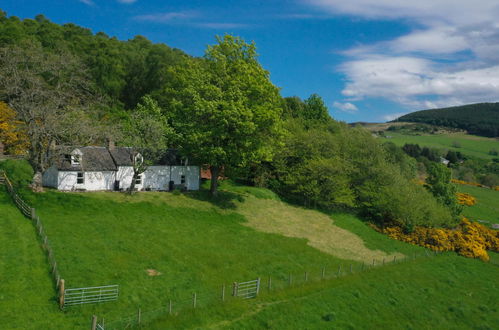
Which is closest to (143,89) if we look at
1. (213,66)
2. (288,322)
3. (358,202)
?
(213,66)

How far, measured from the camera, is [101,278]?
1013 inches

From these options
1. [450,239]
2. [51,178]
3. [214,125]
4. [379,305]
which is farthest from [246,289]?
[450,239]

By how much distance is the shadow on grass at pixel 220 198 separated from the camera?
48.5 m

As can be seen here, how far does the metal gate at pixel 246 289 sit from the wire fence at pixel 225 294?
69 mm

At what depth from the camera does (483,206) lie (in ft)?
280

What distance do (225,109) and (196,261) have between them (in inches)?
801

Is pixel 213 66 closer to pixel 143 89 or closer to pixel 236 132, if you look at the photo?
pixel 236 132

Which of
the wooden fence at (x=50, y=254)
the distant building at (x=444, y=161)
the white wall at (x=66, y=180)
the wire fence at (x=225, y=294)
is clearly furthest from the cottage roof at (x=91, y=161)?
the distant building at (x=444, y=161)

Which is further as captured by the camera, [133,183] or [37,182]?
[133,183]

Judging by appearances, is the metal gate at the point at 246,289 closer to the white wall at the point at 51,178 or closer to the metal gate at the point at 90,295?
the metal gate at the point at 90,295

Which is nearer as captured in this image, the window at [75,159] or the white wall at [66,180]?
the white wall at [66,180]

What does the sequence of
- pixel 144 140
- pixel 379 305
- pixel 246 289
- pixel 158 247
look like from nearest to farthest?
pixel 246 289 < pixel 379 305 < pixel 158 247 < pixel 144 140

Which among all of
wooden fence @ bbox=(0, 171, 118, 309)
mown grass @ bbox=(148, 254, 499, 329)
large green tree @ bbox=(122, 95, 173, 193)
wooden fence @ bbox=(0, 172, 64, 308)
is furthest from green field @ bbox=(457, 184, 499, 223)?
wooden fence @ bbox=(0, 172, 64, 308)

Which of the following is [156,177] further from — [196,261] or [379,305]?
[379,305]
